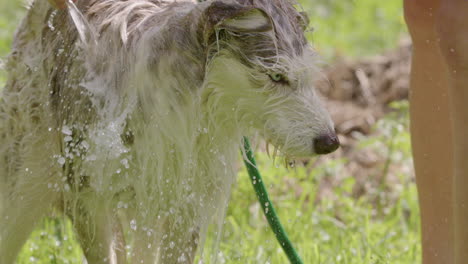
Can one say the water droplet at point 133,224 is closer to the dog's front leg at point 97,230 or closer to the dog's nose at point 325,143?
the dog's front leg at point 97,230

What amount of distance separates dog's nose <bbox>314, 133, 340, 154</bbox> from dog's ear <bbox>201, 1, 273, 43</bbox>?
42 cm

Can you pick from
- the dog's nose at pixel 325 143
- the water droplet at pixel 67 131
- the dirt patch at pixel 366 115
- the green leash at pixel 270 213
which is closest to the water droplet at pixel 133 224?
the water droplet at pixel 67 131

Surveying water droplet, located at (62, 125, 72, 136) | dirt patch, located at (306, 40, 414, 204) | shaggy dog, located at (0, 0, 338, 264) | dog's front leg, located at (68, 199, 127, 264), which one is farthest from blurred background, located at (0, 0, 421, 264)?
water droplet, located at (62, 125, 72, 136)

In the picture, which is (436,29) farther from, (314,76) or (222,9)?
(222,9)

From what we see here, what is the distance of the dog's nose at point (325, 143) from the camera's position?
2979mm

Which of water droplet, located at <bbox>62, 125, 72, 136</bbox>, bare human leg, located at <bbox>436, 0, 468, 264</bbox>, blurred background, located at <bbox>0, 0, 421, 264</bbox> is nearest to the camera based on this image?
bare human leg, located at <bbox>436, 0, 468, 264</bbox>

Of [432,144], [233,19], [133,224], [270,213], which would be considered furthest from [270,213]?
[233,19]

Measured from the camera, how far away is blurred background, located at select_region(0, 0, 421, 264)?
413 centimetres

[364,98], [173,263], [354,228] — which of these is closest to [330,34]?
[364,98]

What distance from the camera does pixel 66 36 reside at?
11.1ft

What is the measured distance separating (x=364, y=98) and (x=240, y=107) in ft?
10.1

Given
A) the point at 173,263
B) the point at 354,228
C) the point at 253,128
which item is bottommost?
the point at 354,228

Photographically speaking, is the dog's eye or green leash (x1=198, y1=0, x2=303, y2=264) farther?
green leash (x1=198, y1=0, x2=303, y2=264)

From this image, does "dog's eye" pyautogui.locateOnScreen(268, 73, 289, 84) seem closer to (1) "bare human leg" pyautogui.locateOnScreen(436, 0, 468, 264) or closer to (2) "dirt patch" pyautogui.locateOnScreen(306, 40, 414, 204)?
(1) "bare human leg" pyautogui.locateOnScreen(436, 0, 468, 264)
